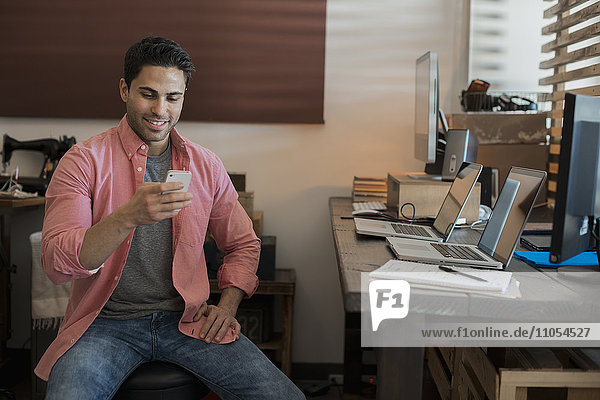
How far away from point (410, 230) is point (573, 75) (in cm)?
111

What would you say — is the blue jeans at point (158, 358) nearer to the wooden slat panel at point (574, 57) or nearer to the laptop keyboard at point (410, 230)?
the laptop keyboard at point (410, 230)

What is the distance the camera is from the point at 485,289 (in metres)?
1.22

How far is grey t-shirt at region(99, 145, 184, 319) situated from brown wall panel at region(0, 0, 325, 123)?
1341 millimetres

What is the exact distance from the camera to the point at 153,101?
1814 millimetres

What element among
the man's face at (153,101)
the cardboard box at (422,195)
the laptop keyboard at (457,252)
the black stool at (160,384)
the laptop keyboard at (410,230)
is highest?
the man's face at (153,101)

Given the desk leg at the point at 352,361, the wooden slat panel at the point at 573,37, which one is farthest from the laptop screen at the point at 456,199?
the desk leg at the point at 352,361

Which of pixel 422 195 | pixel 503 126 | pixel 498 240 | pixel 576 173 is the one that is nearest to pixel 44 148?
pixel 422 195

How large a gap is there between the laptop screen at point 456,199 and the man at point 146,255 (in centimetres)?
59

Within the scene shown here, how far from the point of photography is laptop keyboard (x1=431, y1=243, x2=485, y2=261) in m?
1.54

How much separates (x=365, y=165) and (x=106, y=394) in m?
1.92

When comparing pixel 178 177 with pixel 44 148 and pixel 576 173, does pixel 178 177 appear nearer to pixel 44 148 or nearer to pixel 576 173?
pixel 576 173

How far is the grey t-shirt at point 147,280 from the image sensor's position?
5.73 feet

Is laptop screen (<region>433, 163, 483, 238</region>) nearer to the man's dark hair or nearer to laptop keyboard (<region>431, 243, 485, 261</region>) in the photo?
laptop keyboard (<region>431, 243, 485, 261</region>)

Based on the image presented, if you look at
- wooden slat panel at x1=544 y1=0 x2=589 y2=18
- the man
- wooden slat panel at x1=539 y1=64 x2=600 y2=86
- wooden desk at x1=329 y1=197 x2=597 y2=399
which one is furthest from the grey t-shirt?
wooden slat panel at x1=544 y1=0 x2=589 y2=18
